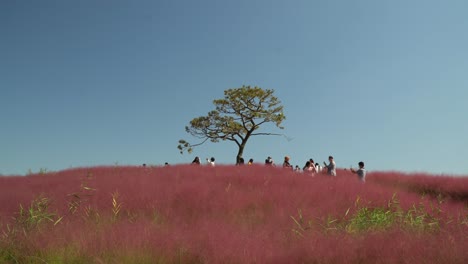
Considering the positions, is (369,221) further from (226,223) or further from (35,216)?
(35,216)

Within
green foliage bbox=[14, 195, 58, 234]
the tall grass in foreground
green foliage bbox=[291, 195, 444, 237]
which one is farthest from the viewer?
green foliage bbox=[291, 195, 444, 237]

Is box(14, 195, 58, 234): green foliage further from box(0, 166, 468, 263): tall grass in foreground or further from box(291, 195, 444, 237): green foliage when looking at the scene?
box(291, 195, 444, 237): green foliage

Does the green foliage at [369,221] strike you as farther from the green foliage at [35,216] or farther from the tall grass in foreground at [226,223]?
the green foliage at [35,216]

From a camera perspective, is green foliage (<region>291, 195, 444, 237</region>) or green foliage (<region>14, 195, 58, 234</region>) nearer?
green foliage (<region>14, 195, 58, 234</region>)

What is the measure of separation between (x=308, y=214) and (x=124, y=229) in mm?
4513

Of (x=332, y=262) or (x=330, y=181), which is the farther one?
(x=330, y=181)

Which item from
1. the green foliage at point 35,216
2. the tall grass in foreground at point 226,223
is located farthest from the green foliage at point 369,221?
the green foliage at point 35,216

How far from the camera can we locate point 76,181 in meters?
12.5

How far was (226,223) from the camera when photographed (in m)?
7.83

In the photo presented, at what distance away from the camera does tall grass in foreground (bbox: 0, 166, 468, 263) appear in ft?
17.0

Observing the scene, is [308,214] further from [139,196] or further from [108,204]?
[108,204]

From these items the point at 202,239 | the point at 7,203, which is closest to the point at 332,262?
the point at 202,239

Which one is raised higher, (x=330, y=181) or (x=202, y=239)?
(x=330, y=181)

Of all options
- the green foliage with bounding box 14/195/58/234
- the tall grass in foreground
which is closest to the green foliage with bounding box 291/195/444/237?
the tall grass in foreground
